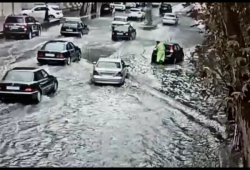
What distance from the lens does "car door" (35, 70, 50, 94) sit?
803 inches

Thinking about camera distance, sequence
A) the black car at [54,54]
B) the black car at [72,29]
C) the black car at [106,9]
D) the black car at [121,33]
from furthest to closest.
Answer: the black car at [106,9], the black car at [121,33], the black car at [72,29], the black car at [54,54]

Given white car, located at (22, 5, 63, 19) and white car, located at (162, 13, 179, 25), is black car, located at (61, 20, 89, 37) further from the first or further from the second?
white car, located at (162, 13, 179, 25)

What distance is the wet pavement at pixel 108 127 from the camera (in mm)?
14312

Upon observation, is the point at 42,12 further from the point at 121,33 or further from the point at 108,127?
the point at 108,127

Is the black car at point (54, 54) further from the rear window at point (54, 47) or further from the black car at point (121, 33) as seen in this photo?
the black car at point (121, 33)

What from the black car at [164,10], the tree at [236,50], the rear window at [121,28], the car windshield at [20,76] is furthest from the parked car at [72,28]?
the tree at [236,50]

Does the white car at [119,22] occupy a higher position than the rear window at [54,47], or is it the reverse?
the rear window at [54,47]

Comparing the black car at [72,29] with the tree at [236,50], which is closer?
the tree at [236,50]

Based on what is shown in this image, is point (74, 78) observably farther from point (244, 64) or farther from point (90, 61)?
point (244, 64)

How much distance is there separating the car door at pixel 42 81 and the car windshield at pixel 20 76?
27cm

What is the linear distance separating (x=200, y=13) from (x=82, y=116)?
361 inches

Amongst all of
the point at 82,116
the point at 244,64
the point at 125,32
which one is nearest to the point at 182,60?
the point at 125,32

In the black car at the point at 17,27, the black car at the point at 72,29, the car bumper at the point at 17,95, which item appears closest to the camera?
the car bumper at the point at 17,95

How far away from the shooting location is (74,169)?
42.9ft
